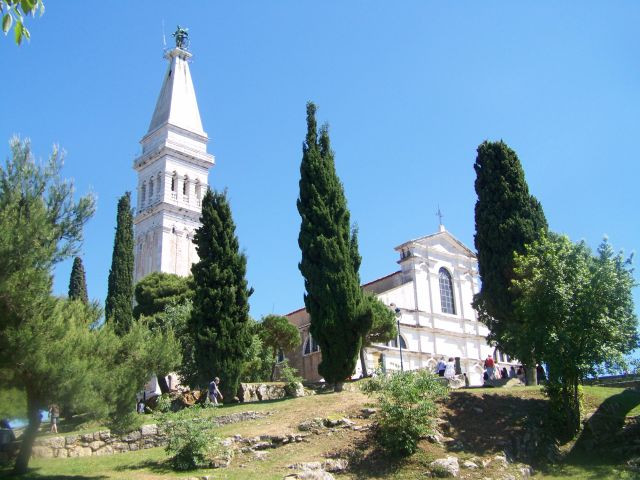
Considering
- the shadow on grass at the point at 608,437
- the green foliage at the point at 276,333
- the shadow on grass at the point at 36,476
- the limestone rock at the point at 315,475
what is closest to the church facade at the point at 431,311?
the green foliage at the point at 276,333

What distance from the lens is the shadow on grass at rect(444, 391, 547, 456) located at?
17.8 meters

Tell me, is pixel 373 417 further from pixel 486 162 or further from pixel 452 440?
pixel 486 162

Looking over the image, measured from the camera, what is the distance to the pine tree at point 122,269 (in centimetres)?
3669

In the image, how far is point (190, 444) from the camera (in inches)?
643

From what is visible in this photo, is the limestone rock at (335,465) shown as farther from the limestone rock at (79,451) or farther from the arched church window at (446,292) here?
the arched church window at (446,292)

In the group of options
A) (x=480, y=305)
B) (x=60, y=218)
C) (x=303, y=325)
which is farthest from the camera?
(x=303, y=325)

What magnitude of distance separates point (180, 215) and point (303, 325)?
852 inches

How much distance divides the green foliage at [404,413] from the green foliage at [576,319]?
3884 millimetres

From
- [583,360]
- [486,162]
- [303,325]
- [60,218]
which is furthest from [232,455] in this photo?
[303,325]

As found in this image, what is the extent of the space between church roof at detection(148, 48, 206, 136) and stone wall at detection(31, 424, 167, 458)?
4797 centimetres

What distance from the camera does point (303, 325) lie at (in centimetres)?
4494

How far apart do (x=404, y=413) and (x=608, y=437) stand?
646cm

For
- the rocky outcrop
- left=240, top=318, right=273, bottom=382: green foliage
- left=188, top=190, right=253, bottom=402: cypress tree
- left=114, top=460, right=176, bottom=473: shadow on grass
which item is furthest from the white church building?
left=114, top=460, right=176, bottom=473: shadow on grass

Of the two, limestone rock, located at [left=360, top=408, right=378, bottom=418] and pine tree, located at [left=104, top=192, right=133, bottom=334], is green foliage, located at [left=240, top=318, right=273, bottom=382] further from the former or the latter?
limestone rock, located at [left=360, top=408, right=378, bottom=418]
